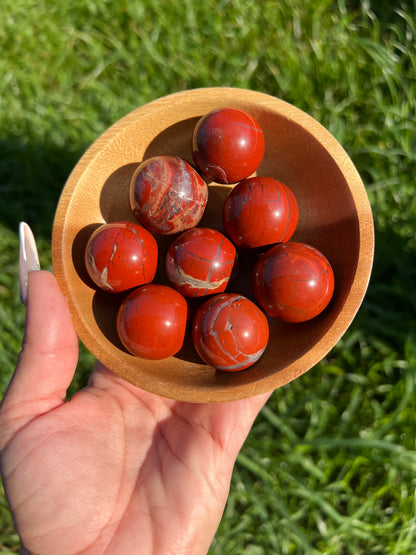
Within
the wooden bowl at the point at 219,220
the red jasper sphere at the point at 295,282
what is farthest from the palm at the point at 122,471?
the red jasper sphere at the point at 295,282

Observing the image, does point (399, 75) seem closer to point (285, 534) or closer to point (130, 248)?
point (130, 248)

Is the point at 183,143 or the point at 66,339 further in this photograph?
the point at 183,143

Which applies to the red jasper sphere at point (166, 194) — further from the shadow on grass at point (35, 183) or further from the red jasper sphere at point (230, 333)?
the shadow on grass at point (35, 183)

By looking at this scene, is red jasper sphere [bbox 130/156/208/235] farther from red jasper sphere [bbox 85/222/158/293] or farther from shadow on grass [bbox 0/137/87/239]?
shadow on grass [bbox 0/137/87/239]

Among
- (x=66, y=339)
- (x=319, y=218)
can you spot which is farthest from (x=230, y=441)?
(x=319, y=218)

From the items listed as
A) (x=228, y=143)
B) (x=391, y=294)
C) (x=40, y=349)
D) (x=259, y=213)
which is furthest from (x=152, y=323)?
(x=391, y=294)

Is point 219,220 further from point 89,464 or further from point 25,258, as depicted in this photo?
point 89,464

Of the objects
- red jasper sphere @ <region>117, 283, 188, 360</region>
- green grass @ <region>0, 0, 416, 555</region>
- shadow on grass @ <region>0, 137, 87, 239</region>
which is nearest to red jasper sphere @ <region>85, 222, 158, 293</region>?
red jasper sphere @ <region>117, 283, 188, 360</region>
